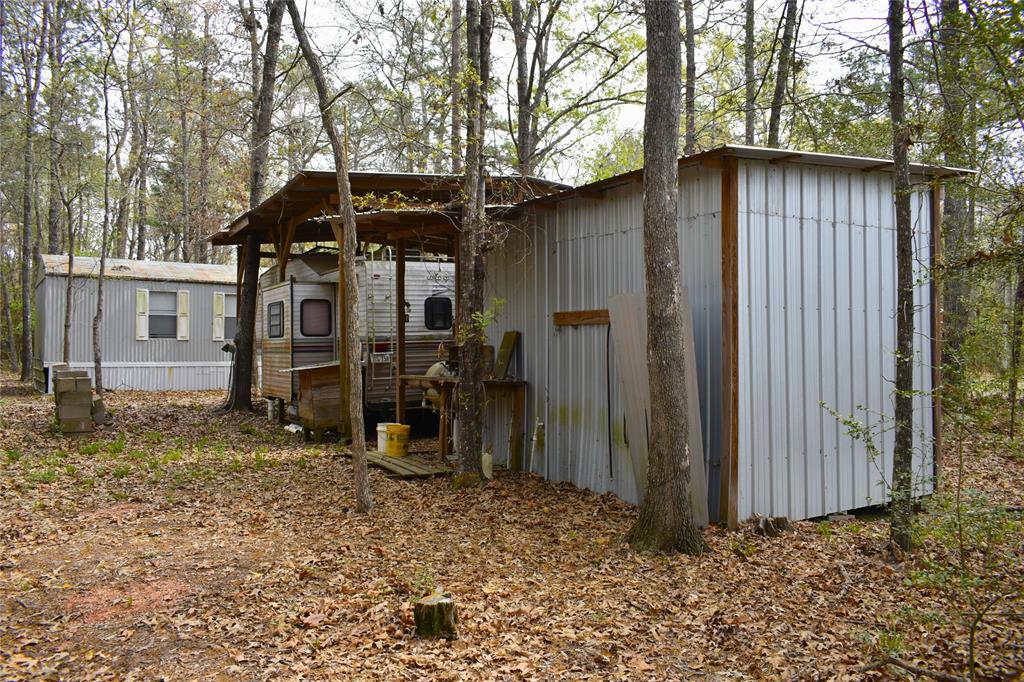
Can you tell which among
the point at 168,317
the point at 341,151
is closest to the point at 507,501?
the point at 341,151

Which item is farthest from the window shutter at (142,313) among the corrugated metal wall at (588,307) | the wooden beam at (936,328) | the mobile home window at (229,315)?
the wooden beam at (936,328)

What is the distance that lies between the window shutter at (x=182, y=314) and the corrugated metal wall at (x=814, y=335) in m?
16.6

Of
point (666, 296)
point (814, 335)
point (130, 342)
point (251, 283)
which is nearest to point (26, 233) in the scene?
point (130, 342)

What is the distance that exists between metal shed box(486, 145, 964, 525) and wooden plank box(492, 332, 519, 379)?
2.54ft

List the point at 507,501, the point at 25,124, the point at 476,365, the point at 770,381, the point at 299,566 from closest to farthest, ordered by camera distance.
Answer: the point at 299,566 < the point at 770,381 < the point at 507,501 < the point at 476,365 < the point at 25,124

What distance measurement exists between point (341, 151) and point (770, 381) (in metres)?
4.62

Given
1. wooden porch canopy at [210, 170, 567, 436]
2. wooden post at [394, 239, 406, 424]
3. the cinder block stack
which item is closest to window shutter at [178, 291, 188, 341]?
wooden porch canopy at [210, 170, 567, 436]

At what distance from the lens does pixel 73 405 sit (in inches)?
445

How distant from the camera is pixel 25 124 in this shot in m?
18.9

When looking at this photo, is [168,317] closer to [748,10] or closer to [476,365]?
[476,365]

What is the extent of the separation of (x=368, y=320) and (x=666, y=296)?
713cm

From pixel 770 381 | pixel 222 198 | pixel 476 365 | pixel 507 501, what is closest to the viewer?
pixel 770 381

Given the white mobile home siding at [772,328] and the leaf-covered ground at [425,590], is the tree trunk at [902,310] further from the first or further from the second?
the white mobile home siding at [772,328]

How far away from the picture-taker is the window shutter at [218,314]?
19969 millimetres
